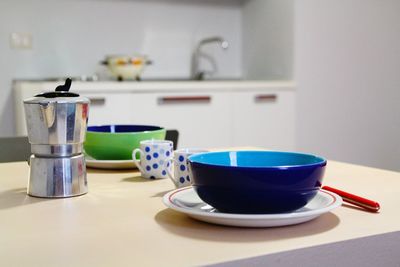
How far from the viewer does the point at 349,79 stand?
379cm

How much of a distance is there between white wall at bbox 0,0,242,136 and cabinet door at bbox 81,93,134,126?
65 centimetres

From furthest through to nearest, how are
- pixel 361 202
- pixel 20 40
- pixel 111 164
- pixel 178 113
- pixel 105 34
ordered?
pixel 105 34, pixel 20 40, pixel 178 113, pixel 111 164, pixel 361 202

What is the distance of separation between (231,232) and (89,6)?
309cm

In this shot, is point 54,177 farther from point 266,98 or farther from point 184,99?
point 266,98

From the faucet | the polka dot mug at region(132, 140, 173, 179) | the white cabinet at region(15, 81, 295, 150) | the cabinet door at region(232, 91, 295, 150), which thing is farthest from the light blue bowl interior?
the faucet

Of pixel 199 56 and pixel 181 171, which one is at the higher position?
pixel 199 56

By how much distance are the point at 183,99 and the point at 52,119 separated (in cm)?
227

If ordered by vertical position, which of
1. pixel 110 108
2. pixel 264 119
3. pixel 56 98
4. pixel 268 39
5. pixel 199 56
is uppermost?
pixel 268 39

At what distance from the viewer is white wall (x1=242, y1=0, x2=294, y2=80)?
3.63 m

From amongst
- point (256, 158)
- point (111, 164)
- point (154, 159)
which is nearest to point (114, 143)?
point (111, 164)

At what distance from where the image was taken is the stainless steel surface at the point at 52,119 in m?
0.94

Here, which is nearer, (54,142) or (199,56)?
(54,142)

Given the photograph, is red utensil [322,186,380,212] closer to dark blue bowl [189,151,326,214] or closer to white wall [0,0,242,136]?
dark blue bowl [189,151,326,214]

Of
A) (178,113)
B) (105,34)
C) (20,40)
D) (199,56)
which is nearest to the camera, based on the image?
(178,113)
